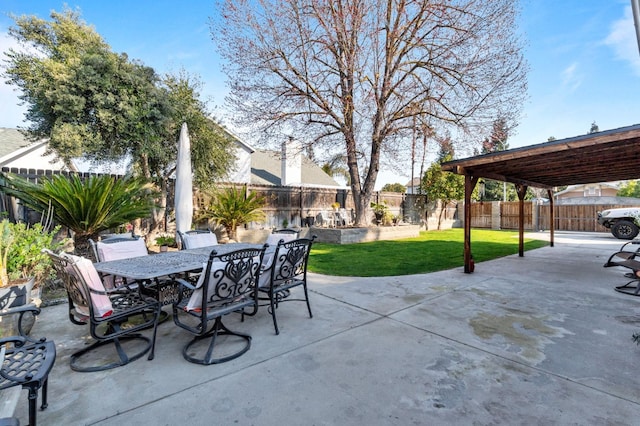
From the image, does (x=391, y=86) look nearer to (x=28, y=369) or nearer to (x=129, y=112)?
(x=129, y=112)

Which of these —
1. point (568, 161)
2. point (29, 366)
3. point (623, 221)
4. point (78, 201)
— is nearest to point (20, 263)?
point (78, 201)

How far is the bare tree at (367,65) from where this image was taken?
32.3ft

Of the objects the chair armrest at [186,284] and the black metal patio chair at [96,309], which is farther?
the chair armrest at [186,284]

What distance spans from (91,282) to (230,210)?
6.46 metres

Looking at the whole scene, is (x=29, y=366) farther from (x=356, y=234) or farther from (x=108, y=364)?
(x=356, y=234)

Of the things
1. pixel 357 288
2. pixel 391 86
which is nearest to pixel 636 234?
pixel 391 86

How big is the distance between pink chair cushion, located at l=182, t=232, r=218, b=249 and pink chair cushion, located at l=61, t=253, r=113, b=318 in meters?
2.03

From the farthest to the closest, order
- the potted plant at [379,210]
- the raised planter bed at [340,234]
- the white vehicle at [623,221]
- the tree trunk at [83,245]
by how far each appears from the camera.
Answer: the potted plant at [379,210]
the white vehicle at [623,221]
the raised planter bed at [340,234]
the tree trunk at [83,245]

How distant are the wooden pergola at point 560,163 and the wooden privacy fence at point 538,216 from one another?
26.2 feet

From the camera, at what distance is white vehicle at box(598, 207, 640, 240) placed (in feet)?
38.8

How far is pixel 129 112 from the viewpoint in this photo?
697 cm

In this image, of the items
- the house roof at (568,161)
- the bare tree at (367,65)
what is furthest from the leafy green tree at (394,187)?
the house roof at (568,161)

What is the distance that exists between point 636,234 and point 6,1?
22.0 meters

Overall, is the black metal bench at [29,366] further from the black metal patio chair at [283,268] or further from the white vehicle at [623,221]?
the white vehicle at [623,221]
